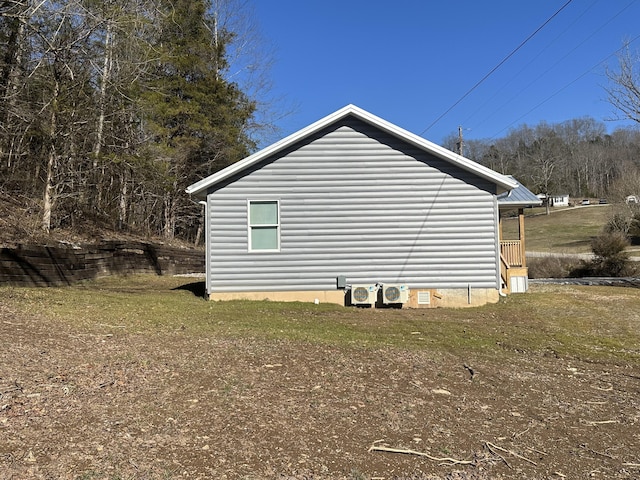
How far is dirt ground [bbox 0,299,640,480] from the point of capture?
3.03 metres

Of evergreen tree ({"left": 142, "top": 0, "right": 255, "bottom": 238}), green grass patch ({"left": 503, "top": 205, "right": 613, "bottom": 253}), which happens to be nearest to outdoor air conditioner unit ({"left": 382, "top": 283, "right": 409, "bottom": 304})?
evergreen tree ({"left": 142, "top": 0, "right": 255, "bottom": 238})

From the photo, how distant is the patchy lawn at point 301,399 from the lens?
307cm

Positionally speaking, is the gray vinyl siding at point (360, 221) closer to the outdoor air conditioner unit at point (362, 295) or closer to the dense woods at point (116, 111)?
the outdoor air conditioner unit at point (362, 295)

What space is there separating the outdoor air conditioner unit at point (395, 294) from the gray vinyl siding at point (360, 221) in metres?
0.35

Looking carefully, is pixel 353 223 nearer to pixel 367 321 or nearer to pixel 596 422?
pixel 367 321

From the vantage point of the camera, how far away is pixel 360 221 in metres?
11.1

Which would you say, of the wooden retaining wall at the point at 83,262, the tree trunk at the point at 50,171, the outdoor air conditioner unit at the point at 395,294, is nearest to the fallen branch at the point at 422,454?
the outdoor air conditioner unit at the point at 395,294

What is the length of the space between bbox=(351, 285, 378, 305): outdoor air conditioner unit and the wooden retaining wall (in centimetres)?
688

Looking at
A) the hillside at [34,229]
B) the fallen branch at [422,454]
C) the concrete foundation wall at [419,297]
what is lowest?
the fallen branch at [422,454]

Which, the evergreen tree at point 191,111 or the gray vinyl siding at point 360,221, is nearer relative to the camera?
the gray vinyl siding at point 360,221

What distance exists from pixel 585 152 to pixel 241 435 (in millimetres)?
96276

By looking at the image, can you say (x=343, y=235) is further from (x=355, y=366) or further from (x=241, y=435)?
(x=241, y=435)

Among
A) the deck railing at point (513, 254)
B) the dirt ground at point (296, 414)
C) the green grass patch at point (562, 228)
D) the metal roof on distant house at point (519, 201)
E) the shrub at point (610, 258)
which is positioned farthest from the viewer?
the green grass patch at point (562, 228)

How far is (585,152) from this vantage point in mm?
85000
